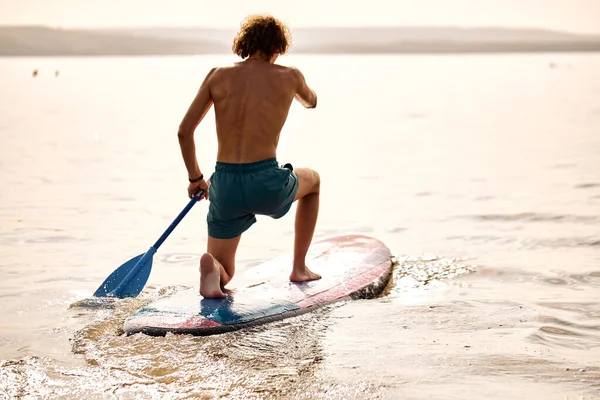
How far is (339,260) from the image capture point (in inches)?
219

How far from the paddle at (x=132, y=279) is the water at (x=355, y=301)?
114 mm

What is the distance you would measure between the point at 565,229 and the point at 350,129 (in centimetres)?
1075

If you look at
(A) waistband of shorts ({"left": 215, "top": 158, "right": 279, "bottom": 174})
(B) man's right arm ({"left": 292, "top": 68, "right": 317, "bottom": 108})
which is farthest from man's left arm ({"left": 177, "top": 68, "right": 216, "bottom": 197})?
(B) man's right arm ({"left": 292, "top": 68, "right": 317, "bottom": 108})

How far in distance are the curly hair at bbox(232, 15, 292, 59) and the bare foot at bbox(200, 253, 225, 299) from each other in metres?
1.09

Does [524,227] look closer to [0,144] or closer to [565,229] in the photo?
[565,229]

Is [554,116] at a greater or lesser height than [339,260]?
lesser

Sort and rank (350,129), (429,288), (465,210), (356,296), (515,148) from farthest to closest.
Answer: (350,129), (515,148), (465,210), (429,288), (356,296)

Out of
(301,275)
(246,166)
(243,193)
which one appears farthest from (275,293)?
(246,166)

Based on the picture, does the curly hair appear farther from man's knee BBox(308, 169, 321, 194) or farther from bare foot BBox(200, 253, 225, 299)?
bare foot BBox(200, 253, 225, 299)

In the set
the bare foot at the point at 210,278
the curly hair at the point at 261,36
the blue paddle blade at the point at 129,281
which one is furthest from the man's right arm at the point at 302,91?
the blue paddle blade at the point at 129,281

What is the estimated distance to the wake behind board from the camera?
4359mm

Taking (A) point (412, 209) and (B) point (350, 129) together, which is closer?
(A) point (412, 209)

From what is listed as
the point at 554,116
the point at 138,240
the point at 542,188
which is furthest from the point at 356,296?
the point at 554,116

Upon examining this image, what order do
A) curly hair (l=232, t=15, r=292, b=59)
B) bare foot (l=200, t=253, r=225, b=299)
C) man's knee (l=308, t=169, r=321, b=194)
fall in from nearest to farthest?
1. bare foot (l=200, t=253, r=225, b=299)
2. curly hair (l=232, t=15, r=292, b=59)
3. man's knee (l=308, t=169, r=321, b=194)
